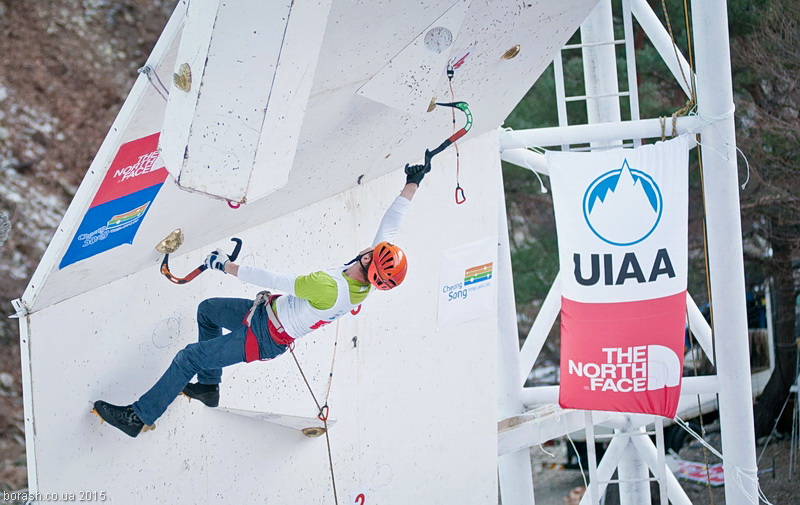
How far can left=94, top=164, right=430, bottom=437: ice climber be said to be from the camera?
3.76 metres

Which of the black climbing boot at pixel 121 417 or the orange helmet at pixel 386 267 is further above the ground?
the orange helmet at pixel 386 267

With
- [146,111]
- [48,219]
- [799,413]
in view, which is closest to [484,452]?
[146,111]

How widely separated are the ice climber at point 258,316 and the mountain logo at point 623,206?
7.53ft

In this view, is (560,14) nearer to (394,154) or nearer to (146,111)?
(394,154)

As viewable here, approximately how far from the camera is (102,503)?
3.70 m

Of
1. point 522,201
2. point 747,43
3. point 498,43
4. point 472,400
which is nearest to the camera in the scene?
point 498,43

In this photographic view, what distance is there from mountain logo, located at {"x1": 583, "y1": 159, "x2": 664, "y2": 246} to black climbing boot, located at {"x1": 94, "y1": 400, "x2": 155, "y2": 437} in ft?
11.8

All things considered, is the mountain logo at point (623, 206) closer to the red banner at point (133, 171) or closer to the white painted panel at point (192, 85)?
the red banner at point (133, 171)

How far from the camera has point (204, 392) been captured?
13.4ft

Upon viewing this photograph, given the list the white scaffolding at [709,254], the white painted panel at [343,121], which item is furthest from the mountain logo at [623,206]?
the white painted panel at [343,121]

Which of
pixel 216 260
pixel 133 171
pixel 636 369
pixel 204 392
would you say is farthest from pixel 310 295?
pixel 636 369

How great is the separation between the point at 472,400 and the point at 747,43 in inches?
313

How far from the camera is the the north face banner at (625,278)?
19.7 feet

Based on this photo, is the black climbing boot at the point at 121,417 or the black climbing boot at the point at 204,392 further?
the black climbing boot at the point at 204,392
